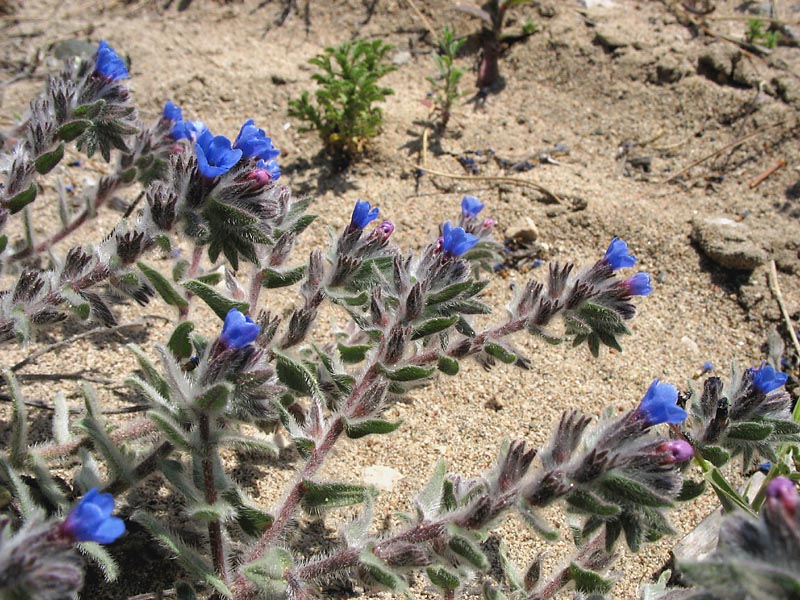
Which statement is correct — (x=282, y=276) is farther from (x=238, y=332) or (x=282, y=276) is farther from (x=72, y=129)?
(x=72, y=129)

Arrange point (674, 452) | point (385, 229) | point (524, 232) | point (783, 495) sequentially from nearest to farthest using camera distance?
point (783, 495), point (674, 452), point (385, 229), point (524, 232)

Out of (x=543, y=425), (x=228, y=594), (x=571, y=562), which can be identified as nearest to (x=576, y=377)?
(x=543, y=425)

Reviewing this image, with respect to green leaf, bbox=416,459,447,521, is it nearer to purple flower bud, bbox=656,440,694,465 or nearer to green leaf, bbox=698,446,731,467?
purple flower bud, bbox=656,440,694,465

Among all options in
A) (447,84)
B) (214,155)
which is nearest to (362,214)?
(214,155)

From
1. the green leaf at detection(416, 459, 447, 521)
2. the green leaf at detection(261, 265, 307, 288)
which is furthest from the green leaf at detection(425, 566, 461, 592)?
the green leaf at detection(261, 265, 307, 288)

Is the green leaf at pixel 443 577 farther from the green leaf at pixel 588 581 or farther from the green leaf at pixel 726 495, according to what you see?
the green leaf at pixel 726 495

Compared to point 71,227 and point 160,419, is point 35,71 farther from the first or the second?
point 160,419

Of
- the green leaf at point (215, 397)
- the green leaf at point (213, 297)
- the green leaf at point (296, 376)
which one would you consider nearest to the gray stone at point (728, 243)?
the green leaf at point (296, 376)
